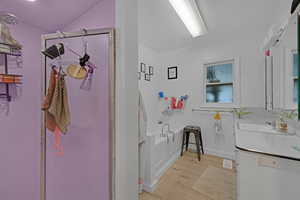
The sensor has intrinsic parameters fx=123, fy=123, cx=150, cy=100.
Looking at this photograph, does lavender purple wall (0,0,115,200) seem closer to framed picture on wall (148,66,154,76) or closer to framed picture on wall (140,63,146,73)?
framed picture on wall (140,63,146,73)

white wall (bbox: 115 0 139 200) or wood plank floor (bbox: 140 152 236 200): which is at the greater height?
white wall (bbox: 115 0 139 200)

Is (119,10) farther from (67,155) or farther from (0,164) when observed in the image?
(0,164)

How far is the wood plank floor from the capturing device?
5.43ft

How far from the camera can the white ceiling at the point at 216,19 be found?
1.70m

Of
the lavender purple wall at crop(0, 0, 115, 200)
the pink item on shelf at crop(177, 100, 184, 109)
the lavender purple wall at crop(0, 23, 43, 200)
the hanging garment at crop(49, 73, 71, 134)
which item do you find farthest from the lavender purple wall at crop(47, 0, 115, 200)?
the pink item on shelf at crop(177, 100, 184, 109)

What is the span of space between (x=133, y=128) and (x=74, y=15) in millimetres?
1122

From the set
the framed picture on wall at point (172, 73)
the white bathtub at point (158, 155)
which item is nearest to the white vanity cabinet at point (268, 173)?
the white bathtub at point (158, 155)

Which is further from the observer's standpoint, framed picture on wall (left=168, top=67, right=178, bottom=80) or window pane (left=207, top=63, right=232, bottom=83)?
framed picture on wall (left=168, top=67, right=178, bottom=80)

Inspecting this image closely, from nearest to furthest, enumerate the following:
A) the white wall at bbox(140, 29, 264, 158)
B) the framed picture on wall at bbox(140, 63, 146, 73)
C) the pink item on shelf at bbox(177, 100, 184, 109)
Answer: the white wall at bbox(140, 29, 264, 158) < the framed picture on wall at bbox(140, 63, 146, 73) < the pink item on shelf at bbox(177, 100, 184, 109)

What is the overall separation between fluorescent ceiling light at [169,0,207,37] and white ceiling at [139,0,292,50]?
0.27ft

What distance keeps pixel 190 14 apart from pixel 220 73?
165 centimetres

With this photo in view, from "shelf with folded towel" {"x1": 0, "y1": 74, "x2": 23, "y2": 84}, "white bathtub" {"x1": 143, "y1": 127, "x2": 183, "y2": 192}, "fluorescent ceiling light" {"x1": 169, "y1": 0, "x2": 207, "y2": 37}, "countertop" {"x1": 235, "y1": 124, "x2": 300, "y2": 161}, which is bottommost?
"white bathtub" {"x1": 143, "y1": 127, "x2": 183, "y2": 192}

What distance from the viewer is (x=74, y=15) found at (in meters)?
1.09

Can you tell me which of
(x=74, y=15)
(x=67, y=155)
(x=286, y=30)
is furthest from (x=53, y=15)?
(x=286, y=30)
